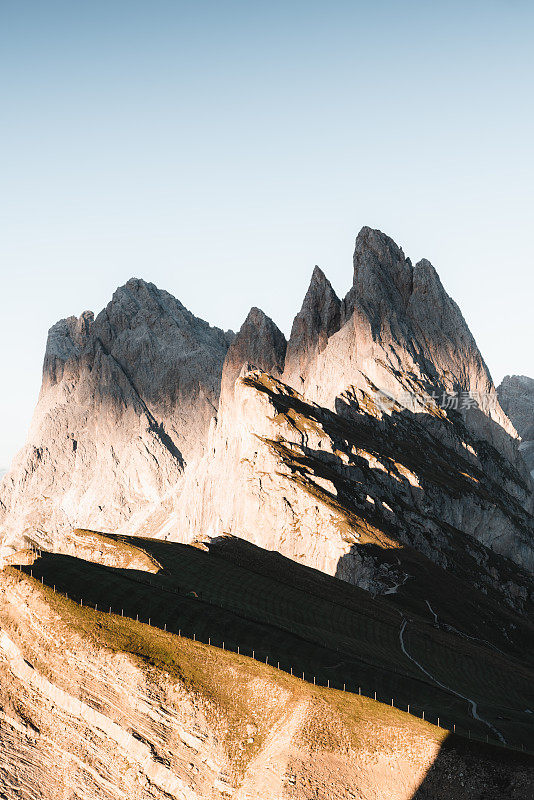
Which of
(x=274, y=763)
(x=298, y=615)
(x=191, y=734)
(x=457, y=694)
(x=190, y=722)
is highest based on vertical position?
(x=298, y=615)

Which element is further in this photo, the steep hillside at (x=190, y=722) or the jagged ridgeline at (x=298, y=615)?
the jagged ridgeline at (x=298, y=615)

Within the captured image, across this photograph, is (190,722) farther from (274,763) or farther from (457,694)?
(457,694)

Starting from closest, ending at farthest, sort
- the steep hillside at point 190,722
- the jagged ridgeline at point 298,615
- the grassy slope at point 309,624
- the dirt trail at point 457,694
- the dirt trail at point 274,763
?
the dirt trail at point 274,763, the steep hillside at point 190,722, the jagged ridgeline at point 298,615, the dirt trail at point 457,694, the grassy slope at point 309,624

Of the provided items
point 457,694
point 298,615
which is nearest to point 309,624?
point 298,615

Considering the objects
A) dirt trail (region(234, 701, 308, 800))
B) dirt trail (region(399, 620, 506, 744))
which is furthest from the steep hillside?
dirt trail (region(399, 620, 506, 744))

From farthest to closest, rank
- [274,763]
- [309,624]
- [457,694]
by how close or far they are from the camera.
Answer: [309,624]
[457,694]
[274,763]

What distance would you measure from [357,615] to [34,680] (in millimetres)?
61877

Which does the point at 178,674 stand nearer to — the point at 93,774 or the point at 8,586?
the point at 93,774

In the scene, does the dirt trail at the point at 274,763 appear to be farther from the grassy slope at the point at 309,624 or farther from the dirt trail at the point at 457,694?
the dirt trail at the point at 457,694

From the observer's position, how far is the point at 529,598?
16838 cm

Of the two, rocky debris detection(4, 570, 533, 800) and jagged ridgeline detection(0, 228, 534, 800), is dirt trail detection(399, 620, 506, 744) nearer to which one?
jagged ridgeline detection(0, 228, 534, 800)

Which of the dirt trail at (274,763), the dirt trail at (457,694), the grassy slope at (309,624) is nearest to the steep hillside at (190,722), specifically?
the dirt trail at (274,763)

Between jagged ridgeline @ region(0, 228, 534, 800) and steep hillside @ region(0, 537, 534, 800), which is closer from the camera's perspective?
steep hillside @ region(0, 537, 534, 800)

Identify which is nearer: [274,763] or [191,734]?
[274,763]
